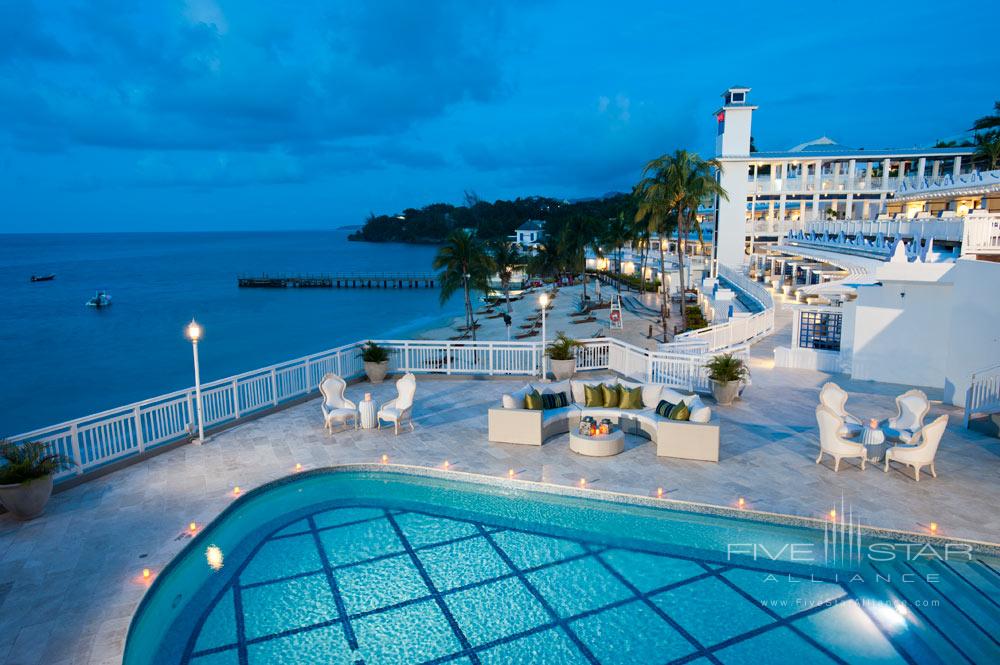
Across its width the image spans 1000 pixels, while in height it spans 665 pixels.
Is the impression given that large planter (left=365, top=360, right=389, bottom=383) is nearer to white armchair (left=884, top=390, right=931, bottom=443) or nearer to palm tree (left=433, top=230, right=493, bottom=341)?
white armchair (left=884, top=390, right=931, bottom=443)

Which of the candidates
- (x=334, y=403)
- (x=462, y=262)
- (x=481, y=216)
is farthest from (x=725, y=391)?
(x=481, y=216)

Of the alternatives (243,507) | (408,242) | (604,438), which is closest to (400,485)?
(243,507)

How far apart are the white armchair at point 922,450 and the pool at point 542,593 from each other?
1.93 metres

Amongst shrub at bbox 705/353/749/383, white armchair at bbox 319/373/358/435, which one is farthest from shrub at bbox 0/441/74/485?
shrub at bbox 705/353/749/383

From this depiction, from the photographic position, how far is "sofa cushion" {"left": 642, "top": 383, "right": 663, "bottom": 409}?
10.9m

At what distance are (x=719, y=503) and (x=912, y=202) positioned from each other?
3453 cm

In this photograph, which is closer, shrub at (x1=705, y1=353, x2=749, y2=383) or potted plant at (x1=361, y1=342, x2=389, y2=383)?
shrub at (x1=705, y1=353, x2=749, y2=383)

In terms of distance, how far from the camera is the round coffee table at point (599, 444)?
982cm

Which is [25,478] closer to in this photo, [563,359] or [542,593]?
[542,593]

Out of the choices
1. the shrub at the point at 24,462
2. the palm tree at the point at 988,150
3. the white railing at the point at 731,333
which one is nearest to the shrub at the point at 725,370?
the white railing at the point at 731,333

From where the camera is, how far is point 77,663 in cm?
518

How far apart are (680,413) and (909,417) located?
3664 mm

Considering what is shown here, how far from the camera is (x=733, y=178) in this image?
131 feet

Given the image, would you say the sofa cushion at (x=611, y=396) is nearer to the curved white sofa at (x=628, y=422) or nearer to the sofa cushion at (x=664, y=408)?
the curved white sofa at (x=628, y=422)
